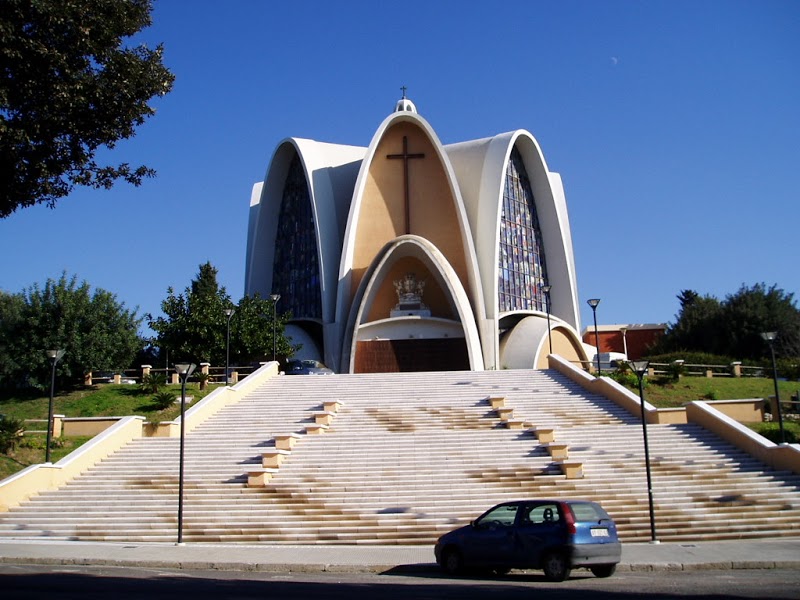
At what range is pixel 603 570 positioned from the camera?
10.9 meters

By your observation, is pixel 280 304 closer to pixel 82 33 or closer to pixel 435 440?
pixel 435 440

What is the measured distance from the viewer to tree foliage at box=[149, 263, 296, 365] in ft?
118

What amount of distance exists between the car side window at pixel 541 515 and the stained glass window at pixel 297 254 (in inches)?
1474

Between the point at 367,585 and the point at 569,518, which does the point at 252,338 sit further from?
the point at 569,518

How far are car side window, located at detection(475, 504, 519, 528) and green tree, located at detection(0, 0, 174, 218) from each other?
25.3 feet

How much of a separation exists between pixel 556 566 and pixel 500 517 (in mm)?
1144

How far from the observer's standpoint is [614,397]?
23297 millimetres

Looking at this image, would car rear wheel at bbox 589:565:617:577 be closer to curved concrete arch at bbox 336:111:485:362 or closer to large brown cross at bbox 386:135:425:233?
curved concrete arch at bbox 336:111:485:362

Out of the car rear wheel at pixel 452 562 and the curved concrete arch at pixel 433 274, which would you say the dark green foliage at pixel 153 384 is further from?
→ the car rear wheel at pixel 452 562

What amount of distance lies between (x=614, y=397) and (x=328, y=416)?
26.6 ft

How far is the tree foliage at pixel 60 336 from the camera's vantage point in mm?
30609

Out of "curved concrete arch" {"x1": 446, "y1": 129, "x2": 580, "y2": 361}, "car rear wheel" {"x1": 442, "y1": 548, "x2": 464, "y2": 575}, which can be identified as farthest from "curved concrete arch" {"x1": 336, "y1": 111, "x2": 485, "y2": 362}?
"car rear wheel" {"x1": 442, "y1": 548, "x2": 464, "y2": 575}

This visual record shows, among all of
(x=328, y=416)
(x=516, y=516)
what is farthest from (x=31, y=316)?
(x=516, y=516)

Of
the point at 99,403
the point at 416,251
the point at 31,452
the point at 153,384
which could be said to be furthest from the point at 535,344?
the point at 31,452
